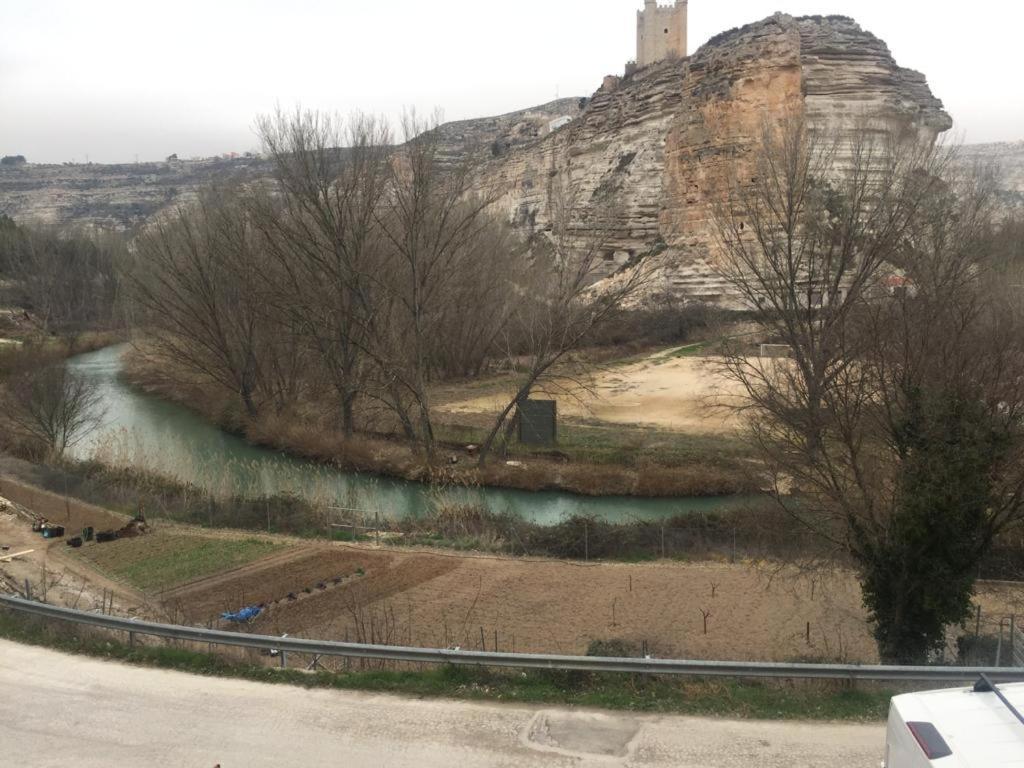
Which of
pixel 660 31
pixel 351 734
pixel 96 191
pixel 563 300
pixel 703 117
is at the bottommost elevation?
pixel 351 734

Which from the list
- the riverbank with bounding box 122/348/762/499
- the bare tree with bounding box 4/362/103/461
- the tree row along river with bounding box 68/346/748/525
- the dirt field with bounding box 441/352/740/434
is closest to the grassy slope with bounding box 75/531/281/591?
the tree row along river with bounding box 68/346/748/525

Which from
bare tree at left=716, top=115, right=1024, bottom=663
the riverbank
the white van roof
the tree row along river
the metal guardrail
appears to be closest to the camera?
the white van roof

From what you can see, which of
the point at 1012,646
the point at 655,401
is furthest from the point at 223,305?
the point at 1012,646

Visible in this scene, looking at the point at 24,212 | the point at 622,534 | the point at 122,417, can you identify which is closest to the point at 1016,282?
the point at 622,534

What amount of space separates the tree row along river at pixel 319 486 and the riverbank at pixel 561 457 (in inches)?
12.4

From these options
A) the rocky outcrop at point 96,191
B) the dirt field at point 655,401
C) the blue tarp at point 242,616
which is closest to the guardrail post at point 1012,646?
the blue tarp at point 242,616

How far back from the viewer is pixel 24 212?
12838 cm

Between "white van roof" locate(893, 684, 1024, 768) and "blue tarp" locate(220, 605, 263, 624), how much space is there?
8.43 m

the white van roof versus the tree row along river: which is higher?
the white van roof

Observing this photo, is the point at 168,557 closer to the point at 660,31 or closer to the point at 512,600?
the point at 512,600

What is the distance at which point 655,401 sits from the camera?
30.6 metres

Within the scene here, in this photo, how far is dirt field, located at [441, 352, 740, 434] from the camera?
2656 centimetres

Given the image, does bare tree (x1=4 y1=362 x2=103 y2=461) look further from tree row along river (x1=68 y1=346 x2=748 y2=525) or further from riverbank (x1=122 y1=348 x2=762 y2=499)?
riverbank (x1=122 y1=348 x2=762 y2=499)

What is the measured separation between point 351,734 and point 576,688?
5.68ft
